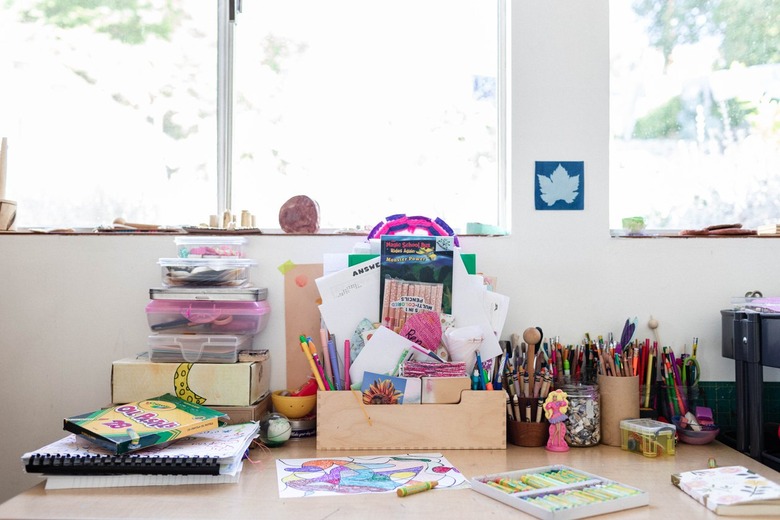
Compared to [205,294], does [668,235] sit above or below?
above

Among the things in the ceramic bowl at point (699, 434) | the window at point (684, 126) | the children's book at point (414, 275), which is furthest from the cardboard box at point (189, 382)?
the window at point (684, 126)

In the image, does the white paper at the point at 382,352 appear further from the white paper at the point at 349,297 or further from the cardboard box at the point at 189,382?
the cardboard box at the point at 189,382

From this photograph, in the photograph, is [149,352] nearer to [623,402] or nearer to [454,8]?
[623,402]

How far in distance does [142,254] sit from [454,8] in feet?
3.29

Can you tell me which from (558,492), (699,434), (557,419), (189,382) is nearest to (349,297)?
(189,382)

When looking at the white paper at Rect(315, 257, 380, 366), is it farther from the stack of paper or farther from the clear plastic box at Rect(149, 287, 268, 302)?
the stack of paper

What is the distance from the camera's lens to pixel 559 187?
5.41 feet

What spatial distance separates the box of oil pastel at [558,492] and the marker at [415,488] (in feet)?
0.23

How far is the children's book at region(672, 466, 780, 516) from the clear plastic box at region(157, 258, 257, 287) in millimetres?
967

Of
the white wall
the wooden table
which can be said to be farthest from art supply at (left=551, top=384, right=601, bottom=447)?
the white wall

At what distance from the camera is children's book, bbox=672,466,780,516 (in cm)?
103

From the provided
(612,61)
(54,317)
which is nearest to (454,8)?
(612,61)

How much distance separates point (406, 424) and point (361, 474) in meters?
0.20

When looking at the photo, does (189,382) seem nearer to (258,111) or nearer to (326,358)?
(326,358)
